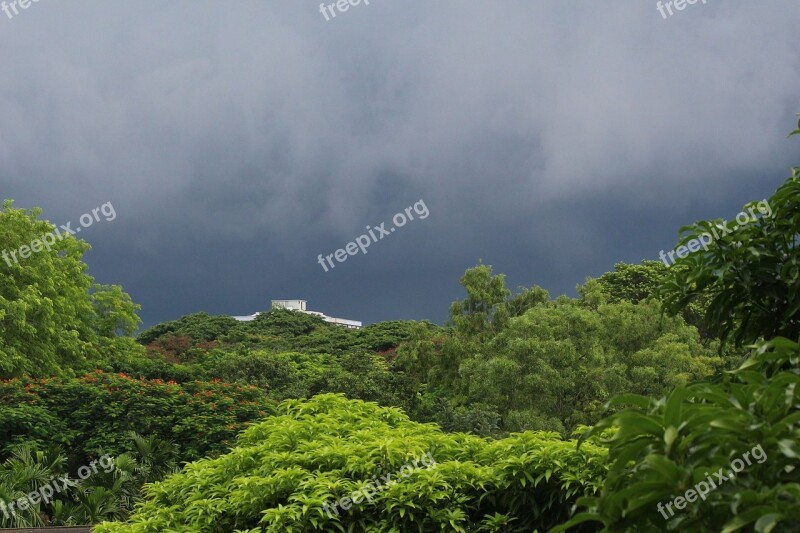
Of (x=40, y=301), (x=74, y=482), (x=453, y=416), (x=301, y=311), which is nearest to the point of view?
(x=74, y=482)

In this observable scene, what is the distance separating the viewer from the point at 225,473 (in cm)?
598

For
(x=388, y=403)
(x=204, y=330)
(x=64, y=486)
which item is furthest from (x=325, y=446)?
(x=204, y=330)

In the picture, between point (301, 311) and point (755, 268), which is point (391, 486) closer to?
point (755, 268)

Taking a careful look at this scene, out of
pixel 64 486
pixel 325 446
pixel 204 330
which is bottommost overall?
pixel 325 446

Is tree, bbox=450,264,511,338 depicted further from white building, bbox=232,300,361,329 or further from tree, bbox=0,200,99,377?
white building, bbox=232,300,361,329

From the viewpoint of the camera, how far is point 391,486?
204 inches

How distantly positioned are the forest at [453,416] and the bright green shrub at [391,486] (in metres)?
0.02

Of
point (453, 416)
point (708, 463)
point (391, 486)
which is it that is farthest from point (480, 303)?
point (708, 463)

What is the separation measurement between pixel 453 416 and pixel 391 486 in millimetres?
10678

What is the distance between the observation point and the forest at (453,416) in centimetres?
236

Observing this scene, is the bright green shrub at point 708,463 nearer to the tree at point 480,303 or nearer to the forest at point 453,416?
the forest at point 453,416

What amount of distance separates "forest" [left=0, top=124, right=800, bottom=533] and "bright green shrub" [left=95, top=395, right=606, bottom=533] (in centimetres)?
2

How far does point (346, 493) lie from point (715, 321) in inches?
99.4

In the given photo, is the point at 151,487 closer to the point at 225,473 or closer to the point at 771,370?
the point at 225,473
